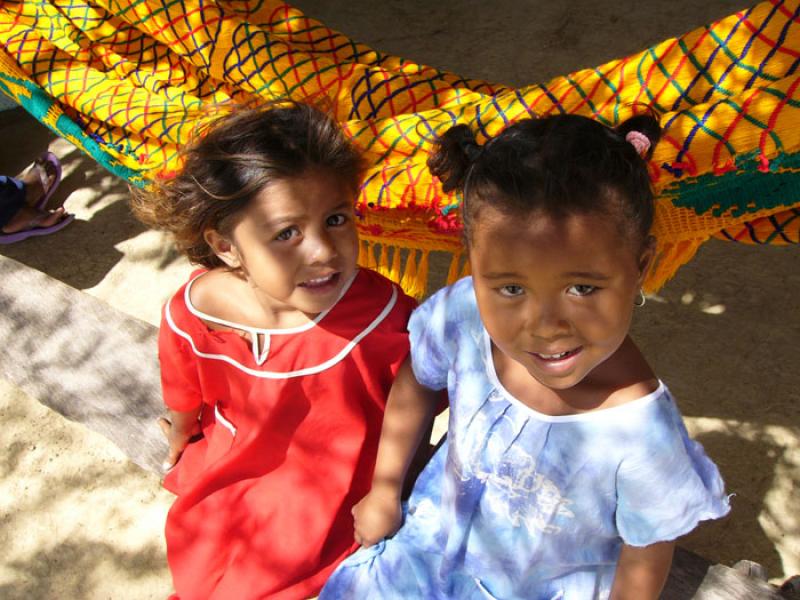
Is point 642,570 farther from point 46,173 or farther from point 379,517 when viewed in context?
point 46,173

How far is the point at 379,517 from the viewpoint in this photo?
170 cm

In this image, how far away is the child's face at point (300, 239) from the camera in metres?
1.63

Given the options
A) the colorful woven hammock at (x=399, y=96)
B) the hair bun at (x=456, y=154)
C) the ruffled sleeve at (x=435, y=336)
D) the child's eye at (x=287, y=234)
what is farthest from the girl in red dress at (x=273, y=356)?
the colorful woven hammock at (x=399, y=96)

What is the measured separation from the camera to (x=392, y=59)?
2775 millimetres

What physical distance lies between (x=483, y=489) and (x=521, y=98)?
122cm

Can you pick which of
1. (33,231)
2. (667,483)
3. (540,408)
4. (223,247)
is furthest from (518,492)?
(33,231)

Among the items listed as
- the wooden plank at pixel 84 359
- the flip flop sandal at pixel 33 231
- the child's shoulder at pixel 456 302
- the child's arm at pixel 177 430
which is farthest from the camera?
the flip flop sandal at pixel 33 231

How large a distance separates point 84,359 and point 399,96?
125 centimetres

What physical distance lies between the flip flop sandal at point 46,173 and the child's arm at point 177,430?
7.39 ft

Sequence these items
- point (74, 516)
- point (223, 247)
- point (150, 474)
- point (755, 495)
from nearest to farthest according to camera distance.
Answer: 1. point (223, 247)
2. point (755, 495)
3. point (74, 516)
4. point (150, 474)

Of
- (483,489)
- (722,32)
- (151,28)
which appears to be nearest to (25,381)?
(151,28)

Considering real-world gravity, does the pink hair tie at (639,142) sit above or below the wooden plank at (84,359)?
above

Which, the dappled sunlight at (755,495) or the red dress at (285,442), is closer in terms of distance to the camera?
the red dress at (285,442)

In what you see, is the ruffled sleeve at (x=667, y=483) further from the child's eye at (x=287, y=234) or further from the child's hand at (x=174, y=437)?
the child's hand at (x=174, y=437)
